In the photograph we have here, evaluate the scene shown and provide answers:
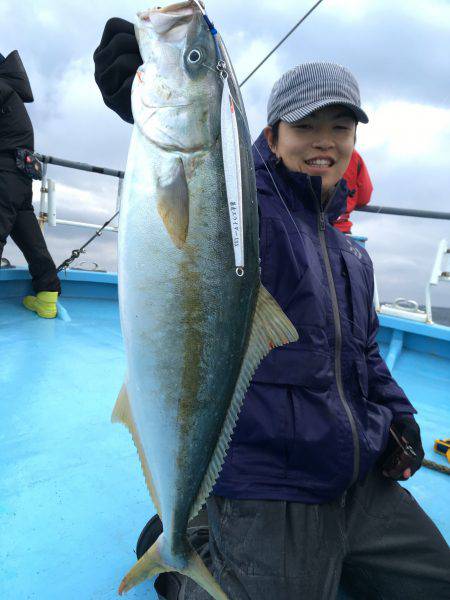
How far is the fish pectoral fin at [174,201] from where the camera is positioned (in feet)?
3.54

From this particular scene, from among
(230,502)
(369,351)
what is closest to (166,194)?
(230,502)

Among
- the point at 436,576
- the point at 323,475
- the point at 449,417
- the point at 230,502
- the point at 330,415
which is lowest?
the point at 449,417

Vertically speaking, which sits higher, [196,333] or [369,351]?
[196,333]

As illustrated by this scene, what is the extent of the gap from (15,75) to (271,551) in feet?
16.6

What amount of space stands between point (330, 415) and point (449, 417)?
2.80 m

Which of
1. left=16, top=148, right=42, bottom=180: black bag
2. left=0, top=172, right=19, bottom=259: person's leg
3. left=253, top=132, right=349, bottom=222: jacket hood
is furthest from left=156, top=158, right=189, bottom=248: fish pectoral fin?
left=16, top=148, right=42, bottom=180: black bag

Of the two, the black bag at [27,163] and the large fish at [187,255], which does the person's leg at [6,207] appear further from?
the large fish at [187,255]

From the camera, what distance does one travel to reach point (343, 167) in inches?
76.1

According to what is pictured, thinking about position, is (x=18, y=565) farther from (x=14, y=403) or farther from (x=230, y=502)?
(x=14, y=403)

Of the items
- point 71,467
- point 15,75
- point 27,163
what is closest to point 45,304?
point 27,163

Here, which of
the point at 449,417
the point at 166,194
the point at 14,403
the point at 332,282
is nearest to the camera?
the point at 166,194

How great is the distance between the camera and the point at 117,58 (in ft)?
4.74

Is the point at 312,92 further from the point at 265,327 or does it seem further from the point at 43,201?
the point at 43,201

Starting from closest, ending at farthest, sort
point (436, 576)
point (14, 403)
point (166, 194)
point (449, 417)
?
point (166, 194) → point (436, 576) → point (14, 403) → point (449, 417)
